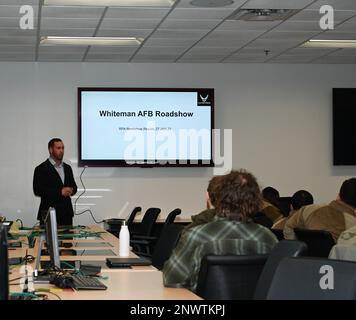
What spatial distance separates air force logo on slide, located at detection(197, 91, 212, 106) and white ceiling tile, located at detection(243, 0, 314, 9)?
10.4ft

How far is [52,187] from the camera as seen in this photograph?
28.4ft

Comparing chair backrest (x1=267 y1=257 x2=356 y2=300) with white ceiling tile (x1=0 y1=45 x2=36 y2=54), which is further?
white ceiling tile (x1=0 y1=45 x2=36 y2=54)

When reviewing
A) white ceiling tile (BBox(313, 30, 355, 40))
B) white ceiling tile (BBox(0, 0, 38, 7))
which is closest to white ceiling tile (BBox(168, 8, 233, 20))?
white ceiling tile (BBox(0, 0, 38, 7))

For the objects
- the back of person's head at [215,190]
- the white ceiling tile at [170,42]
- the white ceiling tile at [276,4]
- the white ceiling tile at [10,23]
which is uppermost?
the white ceiling tile at [276,4]

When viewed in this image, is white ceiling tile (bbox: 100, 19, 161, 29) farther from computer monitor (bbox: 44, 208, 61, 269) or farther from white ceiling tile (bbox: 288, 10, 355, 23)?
computer monitor (bbox: 44, 208, 61, 269)

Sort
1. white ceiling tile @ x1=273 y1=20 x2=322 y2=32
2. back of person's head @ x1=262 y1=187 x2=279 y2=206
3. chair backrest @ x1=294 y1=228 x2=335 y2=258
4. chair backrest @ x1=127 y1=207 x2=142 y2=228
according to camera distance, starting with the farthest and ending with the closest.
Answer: chair backrest @ x1=127 y1=207 x2=142 y2=228 → back of person's head @ x1=262 y1=187 x2=279 y2=206 → white ceiling tile @ x1=273 y1=20 x2=322 y2=32 → chair backrest @ x1=294 y1=228 x2=335 y2=258

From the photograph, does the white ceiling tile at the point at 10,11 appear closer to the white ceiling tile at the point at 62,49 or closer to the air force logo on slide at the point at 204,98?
the white ceiling tile at the point at 62,49

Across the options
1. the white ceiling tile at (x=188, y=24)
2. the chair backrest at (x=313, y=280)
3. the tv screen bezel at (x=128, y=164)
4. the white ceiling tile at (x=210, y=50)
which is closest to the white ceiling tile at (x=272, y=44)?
the white ceiling tile at (x=210, y=50)

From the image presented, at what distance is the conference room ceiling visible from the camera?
6965 millimetres

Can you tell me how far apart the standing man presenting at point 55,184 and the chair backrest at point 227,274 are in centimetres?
546

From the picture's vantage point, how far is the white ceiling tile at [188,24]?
7.48 m

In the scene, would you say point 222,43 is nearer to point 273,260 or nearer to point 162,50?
point 162,50

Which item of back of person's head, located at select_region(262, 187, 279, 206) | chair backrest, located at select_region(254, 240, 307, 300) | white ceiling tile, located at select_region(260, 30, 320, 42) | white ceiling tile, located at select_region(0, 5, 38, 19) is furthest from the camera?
back of person's head, located at select_region(262, 187, 279, 206)

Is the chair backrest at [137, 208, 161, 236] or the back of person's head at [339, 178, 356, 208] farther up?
the back of person's head at [339, 178, 356, 208]
